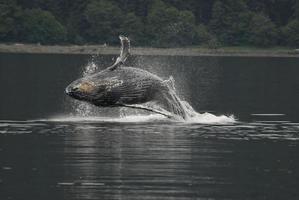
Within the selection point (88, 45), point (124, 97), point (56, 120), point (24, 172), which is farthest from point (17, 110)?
point (88, 45)

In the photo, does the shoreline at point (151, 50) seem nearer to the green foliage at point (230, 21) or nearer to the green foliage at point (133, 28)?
the green foliage at point (230, 21)

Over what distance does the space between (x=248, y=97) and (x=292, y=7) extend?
117m

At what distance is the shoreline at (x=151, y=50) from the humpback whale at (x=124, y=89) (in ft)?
342

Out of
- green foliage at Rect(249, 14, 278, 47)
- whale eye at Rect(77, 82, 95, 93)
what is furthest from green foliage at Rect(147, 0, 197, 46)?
whale eye at Rect(77, 82, 95, 93)

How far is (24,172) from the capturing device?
115 ft

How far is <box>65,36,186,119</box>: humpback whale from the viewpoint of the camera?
146 feet

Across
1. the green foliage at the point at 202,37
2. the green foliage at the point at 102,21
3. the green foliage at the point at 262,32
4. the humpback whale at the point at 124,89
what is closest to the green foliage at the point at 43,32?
the green foliage at the point at 102,21

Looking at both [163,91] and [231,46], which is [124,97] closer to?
[163,91]

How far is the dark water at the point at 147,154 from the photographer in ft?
107

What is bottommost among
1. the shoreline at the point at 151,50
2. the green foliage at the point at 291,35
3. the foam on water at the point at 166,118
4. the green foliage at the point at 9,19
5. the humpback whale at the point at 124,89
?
the shoreline at the point at 151,50

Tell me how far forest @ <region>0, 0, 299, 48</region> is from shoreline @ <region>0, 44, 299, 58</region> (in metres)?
1.22

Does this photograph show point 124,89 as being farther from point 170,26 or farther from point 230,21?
point 230,21

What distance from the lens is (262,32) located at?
166000 mm

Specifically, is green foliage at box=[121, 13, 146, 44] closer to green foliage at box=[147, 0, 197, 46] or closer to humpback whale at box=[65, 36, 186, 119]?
green foliage at box=[147, 0, 197, 46]
